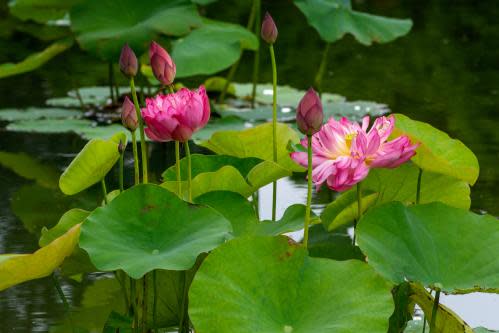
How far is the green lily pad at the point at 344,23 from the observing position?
298 cm

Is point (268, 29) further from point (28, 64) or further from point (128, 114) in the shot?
point (28, 64)

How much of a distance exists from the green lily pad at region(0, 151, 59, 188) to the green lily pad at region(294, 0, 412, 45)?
791 mm

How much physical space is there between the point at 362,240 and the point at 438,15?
148 inches

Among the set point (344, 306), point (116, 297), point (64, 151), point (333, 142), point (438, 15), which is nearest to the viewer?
point (344, 306)

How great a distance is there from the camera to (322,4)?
3.03m

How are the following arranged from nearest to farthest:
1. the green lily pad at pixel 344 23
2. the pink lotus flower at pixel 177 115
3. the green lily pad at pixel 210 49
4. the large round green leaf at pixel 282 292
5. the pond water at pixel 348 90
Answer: the large round green leaf at pixel 282 292
the pink lotus flower at pixel 177 115
the pond water at pixel 348 90
the green lily pad at pixel 210 49
the green lily pad at pixel 344 23

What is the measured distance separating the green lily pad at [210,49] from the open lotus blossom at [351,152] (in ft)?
4.60

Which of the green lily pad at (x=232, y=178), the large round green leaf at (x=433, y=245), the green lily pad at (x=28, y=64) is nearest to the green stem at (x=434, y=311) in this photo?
the large round green leaf at (x=433, y=245)

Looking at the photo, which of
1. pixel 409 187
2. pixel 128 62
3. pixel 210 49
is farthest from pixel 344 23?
pixel 128 62

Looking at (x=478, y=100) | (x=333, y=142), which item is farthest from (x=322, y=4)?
(x=333, y=142)

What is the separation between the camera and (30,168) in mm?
2684

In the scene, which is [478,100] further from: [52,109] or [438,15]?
[438,15]

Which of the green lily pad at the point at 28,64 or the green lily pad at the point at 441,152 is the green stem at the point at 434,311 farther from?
the green lily pad at the point at 28,64

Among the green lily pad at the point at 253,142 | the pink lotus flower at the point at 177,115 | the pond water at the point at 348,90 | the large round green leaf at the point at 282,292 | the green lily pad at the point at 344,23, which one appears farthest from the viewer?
the green lily pad at the point at 344,23
